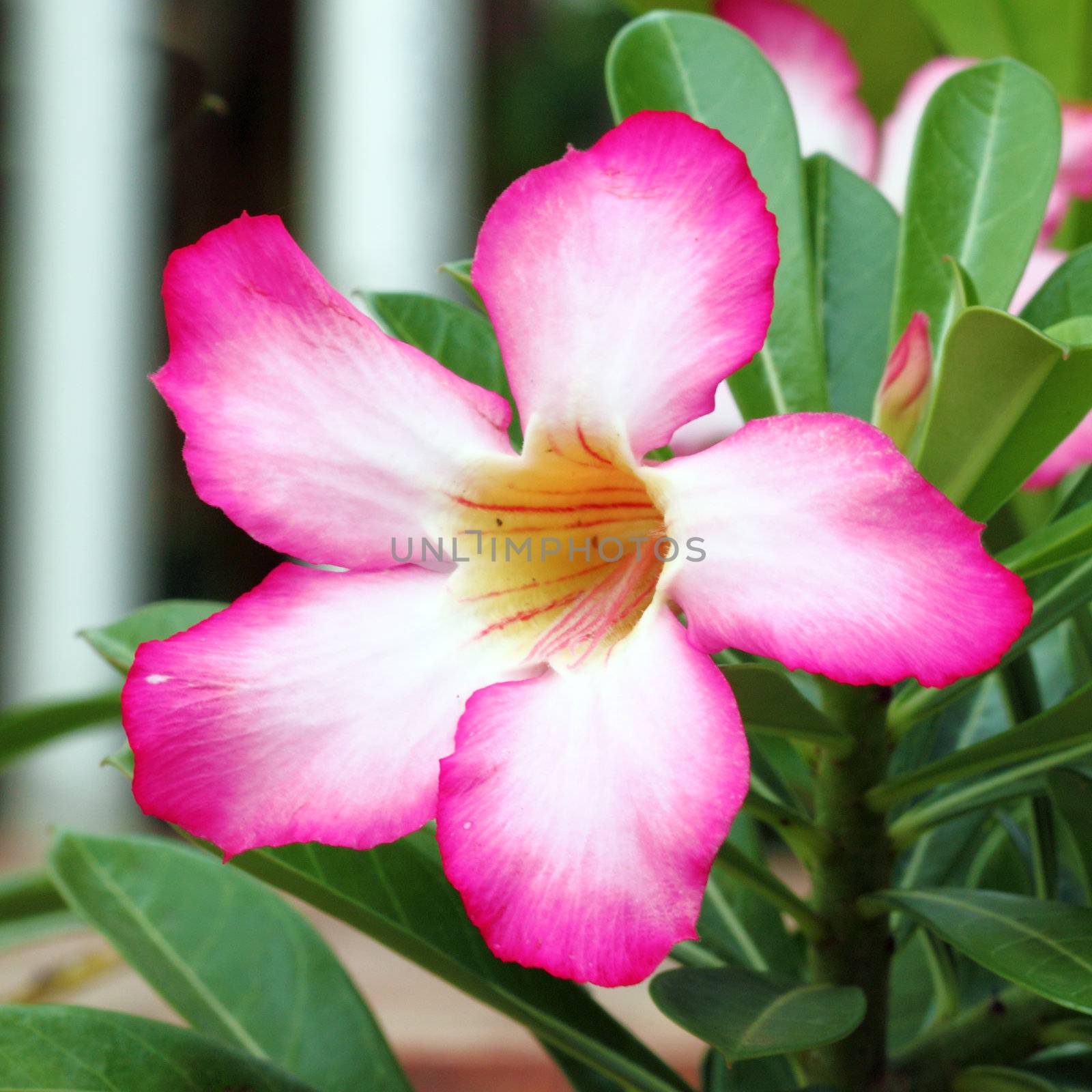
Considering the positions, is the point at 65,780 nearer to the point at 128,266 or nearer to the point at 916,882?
the point at 128,266

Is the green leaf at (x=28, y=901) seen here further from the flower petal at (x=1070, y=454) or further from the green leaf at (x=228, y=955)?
the flower petal at (x=1070, y=454)

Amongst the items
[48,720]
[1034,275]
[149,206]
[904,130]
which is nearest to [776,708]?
[1034,275]

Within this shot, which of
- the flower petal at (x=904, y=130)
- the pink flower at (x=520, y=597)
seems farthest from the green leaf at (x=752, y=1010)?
the flower petal at (x=904, y=130)

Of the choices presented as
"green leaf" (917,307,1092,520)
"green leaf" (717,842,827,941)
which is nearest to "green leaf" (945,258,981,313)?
"green leaf" (917,307,1092,520)

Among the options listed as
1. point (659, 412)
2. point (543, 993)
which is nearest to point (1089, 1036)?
point (543, 993)

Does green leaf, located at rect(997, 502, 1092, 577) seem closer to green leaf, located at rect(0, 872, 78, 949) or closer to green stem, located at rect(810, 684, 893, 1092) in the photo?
green stem, located at rect(810, 684, 893, 1092)

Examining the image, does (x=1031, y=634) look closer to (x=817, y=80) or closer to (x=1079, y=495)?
(x=1079, y=495)
